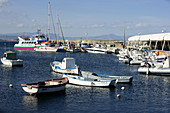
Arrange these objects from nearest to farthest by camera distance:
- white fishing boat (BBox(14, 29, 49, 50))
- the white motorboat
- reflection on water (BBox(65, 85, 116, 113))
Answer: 1. reflection on water (BBox(65, 85, 116, 113))
2. the white motorboat
3. white fishing boat (BBox(14, 29, 49, 50))

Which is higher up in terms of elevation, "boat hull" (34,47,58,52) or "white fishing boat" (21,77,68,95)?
"boat hull" (34,47,58,52)

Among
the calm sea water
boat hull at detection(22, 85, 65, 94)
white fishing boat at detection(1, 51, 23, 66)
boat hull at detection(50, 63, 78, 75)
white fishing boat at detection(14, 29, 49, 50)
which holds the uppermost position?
white fishing boat at detection(14, 29, 49, 50)

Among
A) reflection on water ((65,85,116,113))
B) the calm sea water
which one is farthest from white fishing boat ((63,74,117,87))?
the calm sea water

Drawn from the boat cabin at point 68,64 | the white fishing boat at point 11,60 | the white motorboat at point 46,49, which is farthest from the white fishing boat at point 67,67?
the white motorboat at point 46,49

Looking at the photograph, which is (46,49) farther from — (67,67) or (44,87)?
(44,87)

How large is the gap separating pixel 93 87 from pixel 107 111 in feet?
40.3

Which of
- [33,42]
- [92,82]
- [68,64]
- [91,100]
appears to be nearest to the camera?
[91,100]

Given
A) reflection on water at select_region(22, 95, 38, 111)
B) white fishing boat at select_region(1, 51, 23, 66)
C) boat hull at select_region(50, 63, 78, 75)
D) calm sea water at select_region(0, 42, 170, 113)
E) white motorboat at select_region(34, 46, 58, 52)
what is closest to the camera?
calm sea water at select_region(0, 42, 170, 113)

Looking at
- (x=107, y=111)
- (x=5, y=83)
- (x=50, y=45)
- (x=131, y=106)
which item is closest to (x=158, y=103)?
(x=131, y=106)

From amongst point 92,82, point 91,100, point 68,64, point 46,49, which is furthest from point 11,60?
point 46,49

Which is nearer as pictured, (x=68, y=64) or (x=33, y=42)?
(x=68, y=64)

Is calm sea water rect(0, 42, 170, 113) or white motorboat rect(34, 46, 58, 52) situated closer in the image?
calm sea water rect(0, 42, 170, 113)

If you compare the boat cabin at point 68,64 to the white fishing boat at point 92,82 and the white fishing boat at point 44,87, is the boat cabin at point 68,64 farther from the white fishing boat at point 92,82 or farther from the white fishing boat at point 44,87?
the white fishing boat at point 44,87

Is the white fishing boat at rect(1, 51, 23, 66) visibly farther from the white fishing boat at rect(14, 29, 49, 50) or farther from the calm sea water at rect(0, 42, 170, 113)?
the white fishing boat at rect(14, 29, 49, 50)
